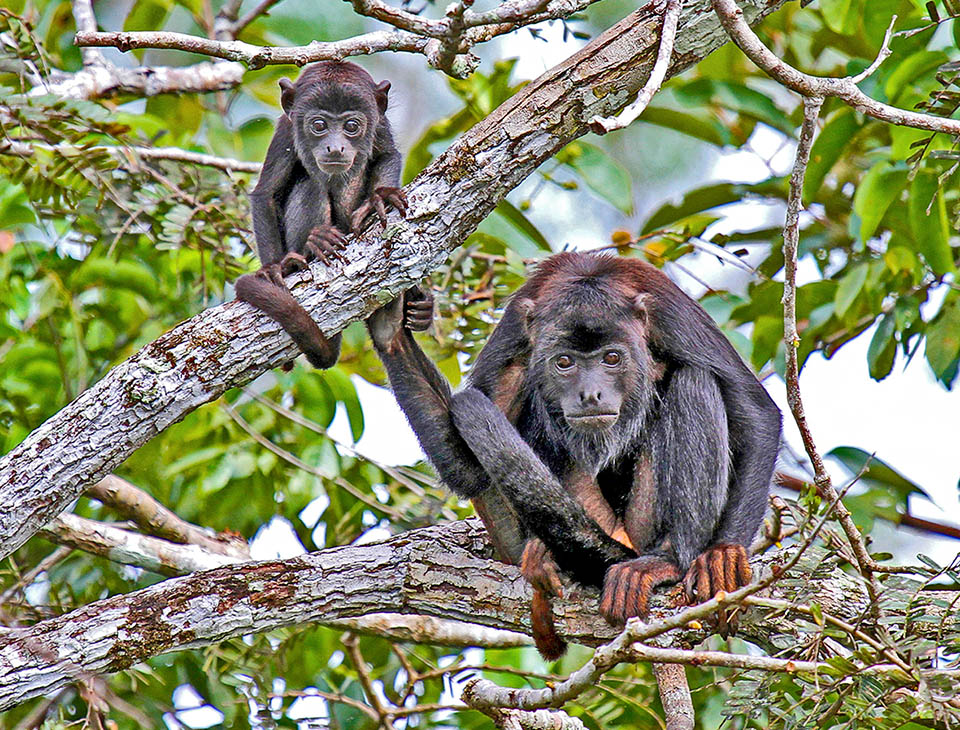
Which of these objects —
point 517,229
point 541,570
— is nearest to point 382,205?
point 541,570

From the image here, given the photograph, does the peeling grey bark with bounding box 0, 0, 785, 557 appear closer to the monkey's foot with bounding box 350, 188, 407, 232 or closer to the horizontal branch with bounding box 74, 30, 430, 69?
the monkey's foot with bounding box 350, 188, 407, 232

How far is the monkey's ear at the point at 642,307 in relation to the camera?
4.51m

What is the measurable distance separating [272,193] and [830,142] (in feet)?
10.2

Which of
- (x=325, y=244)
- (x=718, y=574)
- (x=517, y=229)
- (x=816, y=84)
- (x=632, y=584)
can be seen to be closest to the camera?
(x=816, y=84)

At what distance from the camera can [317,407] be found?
5.92 meters

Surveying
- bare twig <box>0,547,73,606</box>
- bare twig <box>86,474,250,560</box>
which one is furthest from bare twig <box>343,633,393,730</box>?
bare twig <box>0,547,73,606</box>

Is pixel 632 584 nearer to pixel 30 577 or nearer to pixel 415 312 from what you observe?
pixel 415 312

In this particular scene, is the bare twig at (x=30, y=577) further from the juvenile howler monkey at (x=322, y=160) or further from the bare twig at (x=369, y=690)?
the juvenile howler monkey at (x=322, y=160)

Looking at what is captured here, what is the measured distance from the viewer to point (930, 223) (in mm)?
5129

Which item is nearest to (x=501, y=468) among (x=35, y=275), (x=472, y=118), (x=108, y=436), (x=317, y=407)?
(x=108, y=436)

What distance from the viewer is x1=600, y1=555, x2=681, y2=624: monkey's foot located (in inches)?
155

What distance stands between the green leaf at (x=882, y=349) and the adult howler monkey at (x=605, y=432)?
164 centimetres

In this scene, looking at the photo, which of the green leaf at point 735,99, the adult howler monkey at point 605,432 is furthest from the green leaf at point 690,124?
the adult howler monkey at point 605,432

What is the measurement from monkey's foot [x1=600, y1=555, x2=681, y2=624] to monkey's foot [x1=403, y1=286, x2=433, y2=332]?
1322mm
